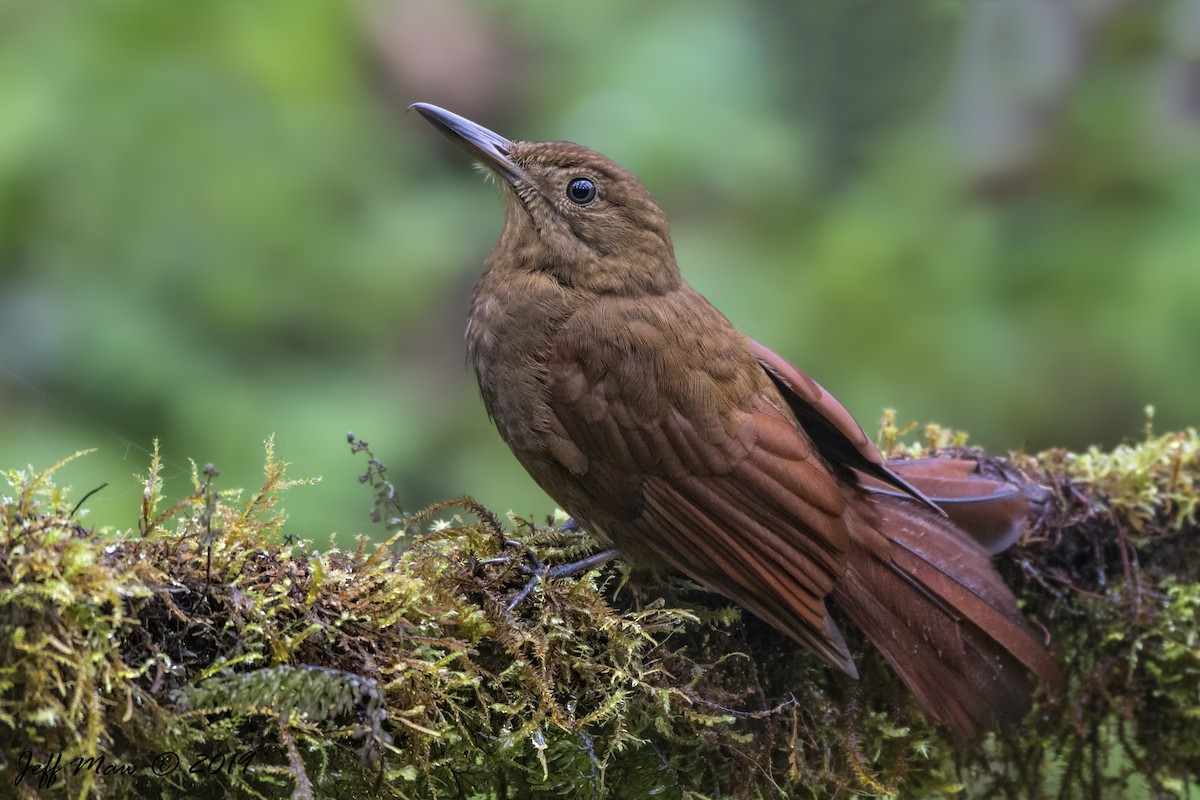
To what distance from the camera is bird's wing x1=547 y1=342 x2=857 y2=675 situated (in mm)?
2570

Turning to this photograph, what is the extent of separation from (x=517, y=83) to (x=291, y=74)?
3.12ft

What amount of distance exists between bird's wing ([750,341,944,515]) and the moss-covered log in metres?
0.39

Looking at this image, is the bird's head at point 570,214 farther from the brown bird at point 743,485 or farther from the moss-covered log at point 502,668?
the moss-covered log at point 502,668

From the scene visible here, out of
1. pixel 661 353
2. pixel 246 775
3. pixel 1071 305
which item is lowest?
pixel 246 775

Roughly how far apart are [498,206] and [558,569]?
7.65ft

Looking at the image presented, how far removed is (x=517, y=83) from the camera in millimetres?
4816

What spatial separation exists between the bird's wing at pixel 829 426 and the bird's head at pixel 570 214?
0.39m

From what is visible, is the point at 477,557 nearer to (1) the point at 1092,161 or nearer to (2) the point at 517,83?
(2) the point at 517,83

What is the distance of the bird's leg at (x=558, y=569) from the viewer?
2.22 meters

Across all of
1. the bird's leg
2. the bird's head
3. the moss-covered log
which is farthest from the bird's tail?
the bird's head

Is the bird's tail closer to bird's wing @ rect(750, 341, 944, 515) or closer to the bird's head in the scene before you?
bird's wing @ rect(750, 341, 944, 515)

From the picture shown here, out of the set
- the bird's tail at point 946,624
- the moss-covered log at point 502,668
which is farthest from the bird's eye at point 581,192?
the bird's tail at point 946,624

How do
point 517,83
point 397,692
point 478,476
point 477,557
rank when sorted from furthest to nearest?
point 517,83 → point 478,476 → point 477,557 → point 397,692

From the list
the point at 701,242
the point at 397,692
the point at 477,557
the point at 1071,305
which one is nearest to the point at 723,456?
the point at 477,557
